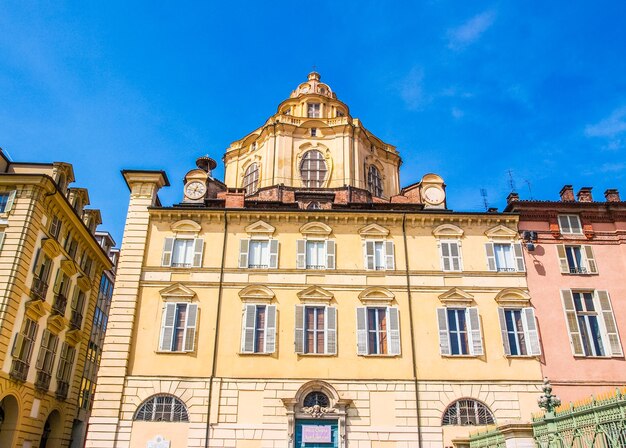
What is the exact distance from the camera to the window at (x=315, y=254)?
26.8 metres

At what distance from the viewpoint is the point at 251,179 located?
4194 centimetres

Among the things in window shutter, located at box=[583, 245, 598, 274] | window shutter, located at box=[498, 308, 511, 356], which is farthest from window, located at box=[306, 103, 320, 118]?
window shutter, located at box=[498, 308, 511, 356]

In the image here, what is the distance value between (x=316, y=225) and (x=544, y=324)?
1218 centimetres

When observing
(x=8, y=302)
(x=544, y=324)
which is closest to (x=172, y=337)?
(x=8, y=302)

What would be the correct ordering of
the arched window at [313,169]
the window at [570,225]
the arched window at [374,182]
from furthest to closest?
the arched window at [374,182] → the arched window at [313,169] → the window at [570,225]

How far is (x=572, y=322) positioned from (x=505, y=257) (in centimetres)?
437

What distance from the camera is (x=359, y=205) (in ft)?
99.0

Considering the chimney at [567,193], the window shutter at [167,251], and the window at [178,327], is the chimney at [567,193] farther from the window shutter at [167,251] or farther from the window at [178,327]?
the window shutter at [167,251]

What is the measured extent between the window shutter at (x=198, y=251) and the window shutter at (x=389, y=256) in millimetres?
9419

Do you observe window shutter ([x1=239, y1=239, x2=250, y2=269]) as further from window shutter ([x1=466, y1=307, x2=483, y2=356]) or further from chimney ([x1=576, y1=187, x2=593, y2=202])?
chimney ([x1=576, y1=187, x2=593, y2=202])

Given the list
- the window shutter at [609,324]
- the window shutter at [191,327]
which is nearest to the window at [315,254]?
the window shutter at [191,327]

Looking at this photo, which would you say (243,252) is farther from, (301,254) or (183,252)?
(183,252)

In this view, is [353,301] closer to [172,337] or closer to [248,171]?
[172,337]

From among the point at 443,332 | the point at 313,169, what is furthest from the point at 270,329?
the point at 313,169
